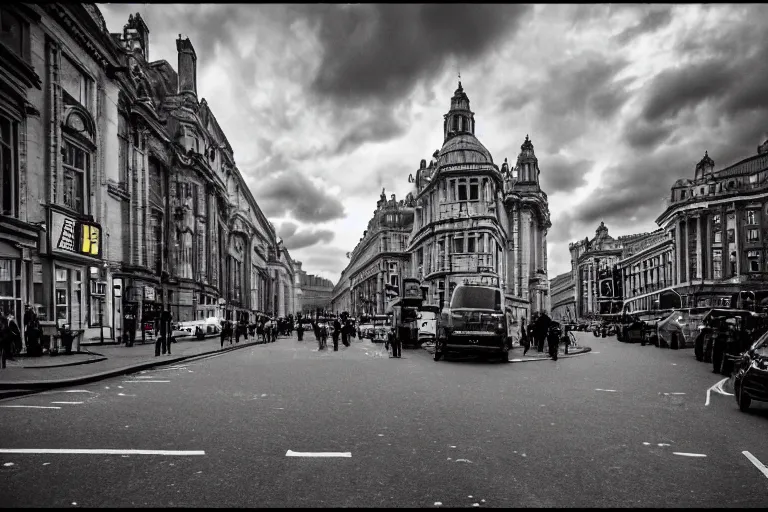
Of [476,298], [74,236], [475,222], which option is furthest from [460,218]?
[74,236]

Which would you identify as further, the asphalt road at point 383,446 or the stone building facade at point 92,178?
the stone building facade at point 92,178

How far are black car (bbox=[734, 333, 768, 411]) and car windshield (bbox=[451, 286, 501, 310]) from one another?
15.2 m

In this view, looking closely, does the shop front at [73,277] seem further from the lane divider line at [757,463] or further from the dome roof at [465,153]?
the dome roof at [465,153]

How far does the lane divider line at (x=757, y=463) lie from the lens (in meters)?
6.86

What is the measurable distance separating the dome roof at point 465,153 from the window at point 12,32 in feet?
163

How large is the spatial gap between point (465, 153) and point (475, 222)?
7.65 metres

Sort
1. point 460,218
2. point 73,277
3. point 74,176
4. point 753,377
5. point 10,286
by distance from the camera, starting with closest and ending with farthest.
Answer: point 753,377 → point 10,286 → point 73,277 → point 74,176 → point 460,218

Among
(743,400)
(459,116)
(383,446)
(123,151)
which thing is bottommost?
(743,400)

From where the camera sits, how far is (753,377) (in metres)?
10.9

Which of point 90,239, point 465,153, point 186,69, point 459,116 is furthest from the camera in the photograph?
point 459,116

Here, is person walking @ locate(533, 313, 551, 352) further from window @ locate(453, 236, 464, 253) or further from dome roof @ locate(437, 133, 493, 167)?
dome roof @ locate(437, 133, 493, 167)

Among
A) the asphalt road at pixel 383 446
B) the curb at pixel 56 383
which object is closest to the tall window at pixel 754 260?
Answer: the asphalt road at pixel 383 446

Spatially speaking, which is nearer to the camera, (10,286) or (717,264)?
(10,286)

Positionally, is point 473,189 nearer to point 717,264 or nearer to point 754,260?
point 754,260
